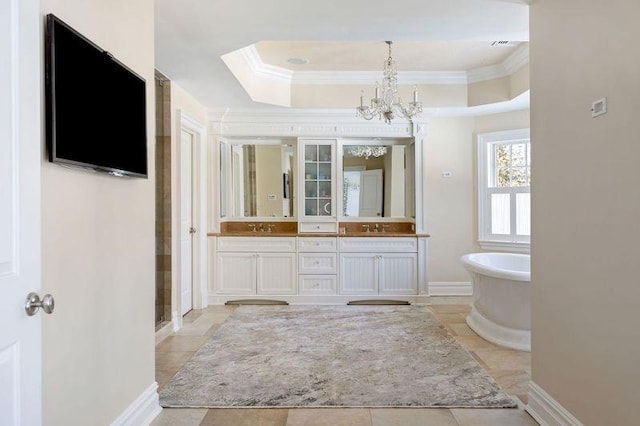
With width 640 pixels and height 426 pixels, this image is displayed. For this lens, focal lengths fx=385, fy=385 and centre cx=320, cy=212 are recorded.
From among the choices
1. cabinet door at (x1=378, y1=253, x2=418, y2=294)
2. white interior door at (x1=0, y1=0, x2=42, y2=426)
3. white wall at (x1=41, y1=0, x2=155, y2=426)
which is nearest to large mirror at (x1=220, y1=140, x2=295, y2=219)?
cabinet door at (x1=378, y1=253, x2=418, y2=294)

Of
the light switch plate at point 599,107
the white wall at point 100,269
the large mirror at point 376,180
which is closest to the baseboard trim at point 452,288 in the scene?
the large mirror at point 376,180

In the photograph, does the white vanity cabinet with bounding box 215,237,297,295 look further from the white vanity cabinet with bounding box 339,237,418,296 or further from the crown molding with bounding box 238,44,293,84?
the crown molding with bounding box 238,44,293,84

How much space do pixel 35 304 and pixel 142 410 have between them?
4.29 ft

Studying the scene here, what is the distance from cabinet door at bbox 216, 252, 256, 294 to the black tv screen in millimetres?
2897

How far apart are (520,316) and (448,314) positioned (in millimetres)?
1131

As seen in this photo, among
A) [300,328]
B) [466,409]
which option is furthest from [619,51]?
[300,328]

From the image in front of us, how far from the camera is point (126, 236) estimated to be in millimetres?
2035

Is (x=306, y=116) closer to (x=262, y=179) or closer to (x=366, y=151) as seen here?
(x=366, y=151)

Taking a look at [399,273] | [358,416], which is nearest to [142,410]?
[358,416]

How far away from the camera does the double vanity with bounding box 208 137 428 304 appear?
4945mm

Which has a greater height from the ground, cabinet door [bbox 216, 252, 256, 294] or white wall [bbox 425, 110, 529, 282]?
white wall [bbox 425, 110, 529, 282]

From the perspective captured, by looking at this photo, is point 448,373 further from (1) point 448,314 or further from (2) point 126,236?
(2) point 126,236

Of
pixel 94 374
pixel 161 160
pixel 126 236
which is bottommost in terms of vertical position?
pixel 94 374

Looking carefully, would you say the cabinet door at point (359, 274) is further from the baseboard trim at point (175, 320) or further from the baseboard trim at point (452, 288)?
the baseboard trim at point (175, 320)
